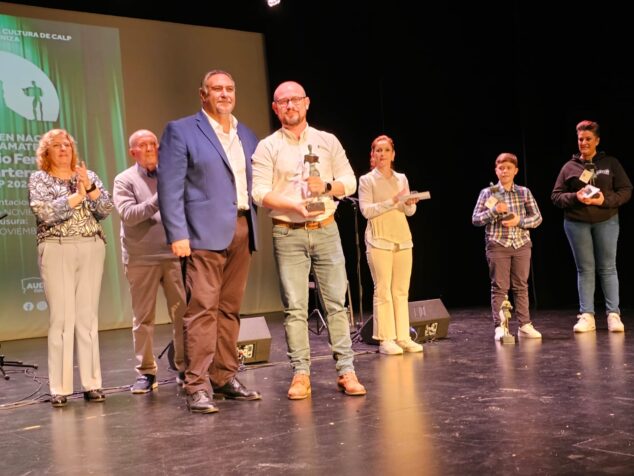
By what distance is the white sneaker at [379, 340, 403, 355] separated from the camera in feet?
15.5

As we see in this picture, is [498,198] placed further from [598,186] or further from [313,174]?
[313,174]

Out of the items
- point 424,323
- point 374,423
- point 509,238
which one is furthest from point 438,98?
point 374,423

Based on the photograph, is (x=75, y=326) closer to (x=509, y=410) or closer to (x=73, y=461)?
(x=73, y=461)

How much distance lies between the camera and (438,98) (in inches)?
330

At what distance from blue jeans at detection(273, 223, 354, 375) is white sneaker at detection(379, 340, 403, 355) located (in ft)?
4.04

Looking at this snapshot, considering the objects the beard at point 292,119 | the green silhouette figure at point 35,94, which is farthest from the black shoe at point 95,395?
the green silhouette figure at point 35,94

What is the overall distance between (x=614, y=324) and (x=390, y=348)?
1.74 meters

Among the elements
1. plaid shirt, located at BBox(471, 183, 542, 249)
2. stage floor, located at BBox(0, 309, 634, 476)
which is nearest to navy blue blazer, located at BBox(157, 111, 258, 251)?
stage floor, located at BBox(0, 309, 634, 476)

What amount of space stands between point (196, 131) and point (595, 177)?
3.34 metres

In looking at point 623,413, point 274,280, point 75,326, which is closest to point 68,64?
point 274,280

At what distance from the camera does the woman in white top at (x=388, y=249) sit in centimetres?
475

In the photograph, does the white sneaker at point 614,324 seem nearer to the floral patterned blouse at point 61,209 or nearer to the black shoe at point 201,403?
the black shoe at point 201,403

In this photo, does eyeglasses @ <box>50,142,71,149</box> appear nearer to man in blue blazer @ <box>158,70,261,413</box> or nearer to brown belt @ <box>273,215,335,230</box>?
man in blue blazer @ <box>158,70,261,413</box>

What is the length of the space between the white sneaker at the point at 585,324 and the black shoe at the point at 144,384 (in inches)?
122
